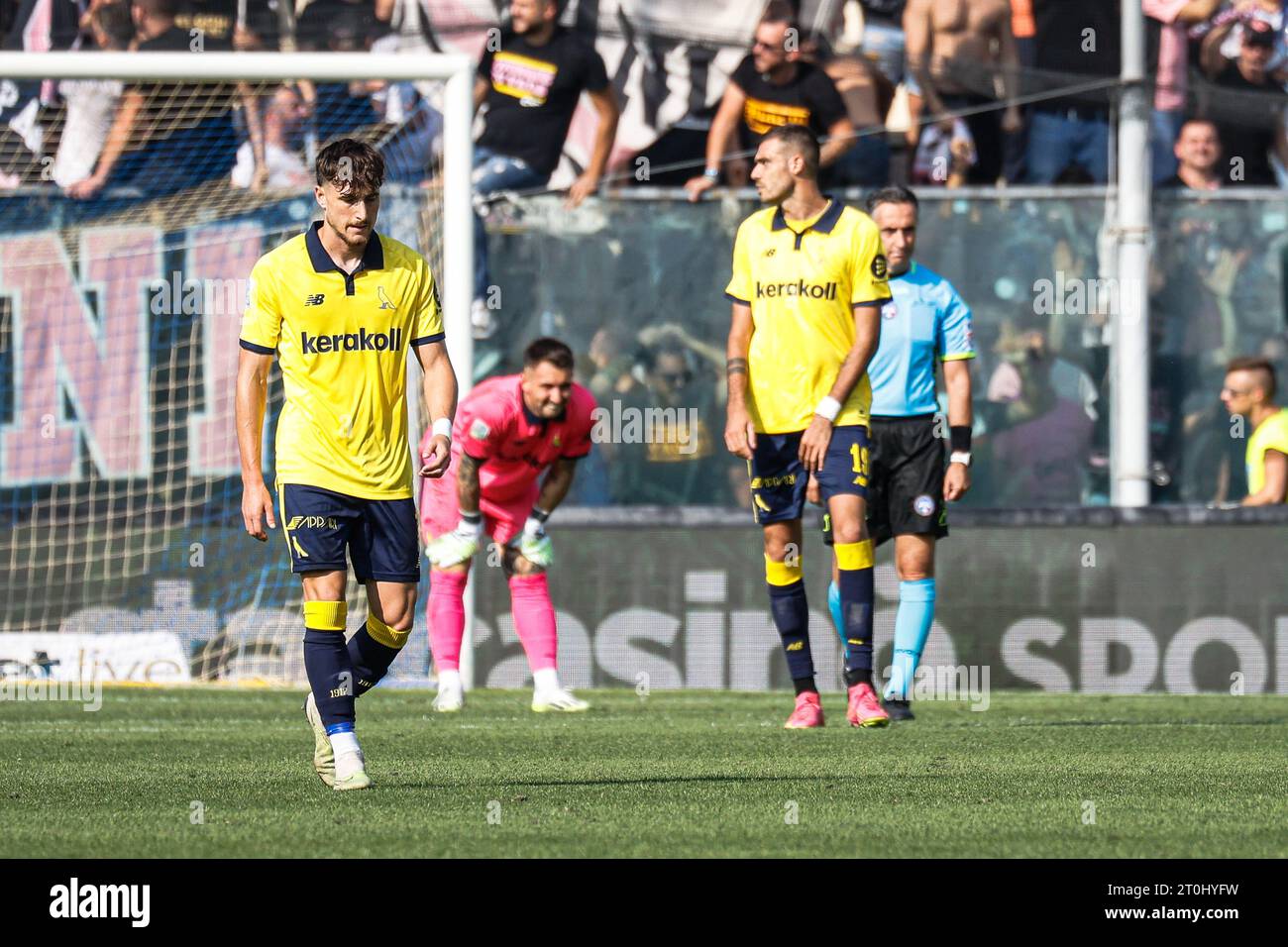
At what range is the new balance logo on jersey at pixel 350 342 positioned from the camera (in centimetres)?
632

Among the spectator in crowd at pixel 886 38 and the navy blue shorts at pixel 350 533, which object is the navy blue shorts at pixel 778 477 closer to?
the navy blue shorts at pixel 350 533

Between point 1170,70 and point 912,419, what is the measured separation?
613 centimetres

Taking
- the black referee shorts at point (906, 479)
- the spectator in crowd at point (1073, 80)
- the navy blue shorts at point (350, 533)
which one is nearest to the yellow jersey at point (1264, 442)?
the spectator in crowd at point (1073, 80)

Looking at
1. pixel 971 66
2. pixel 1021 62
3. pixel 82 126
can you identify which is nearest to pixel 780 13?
pixel 971 66

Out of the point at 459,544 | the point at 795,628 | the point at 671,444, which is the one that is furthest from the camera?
the point at 671,444

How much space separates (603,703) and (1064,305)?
508 cm

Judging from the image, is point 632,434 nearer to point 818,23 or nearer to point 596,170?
point 596,170

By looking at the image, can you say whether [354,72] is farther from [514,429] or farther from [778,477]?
[778,477]

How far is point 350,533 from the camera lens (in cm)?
636

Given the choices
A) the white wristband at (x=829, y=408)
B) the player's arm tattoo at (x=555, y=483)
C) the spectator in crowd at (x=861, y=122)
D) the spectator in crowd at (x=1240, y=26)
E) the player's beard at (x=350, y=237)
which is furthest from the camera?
the spectator in crowd at (x=1240, y=26)

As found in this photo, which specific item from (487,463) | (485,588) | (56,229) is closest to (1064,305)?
(485,588)

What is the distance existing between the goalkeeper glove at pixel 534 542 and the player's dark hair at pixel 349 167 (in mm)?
4108

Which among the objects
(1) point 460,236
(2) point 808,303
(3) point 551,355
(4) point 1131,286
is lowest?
(3) point 551,355

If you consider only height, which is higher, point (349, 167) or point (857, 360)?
point (349, 167)
